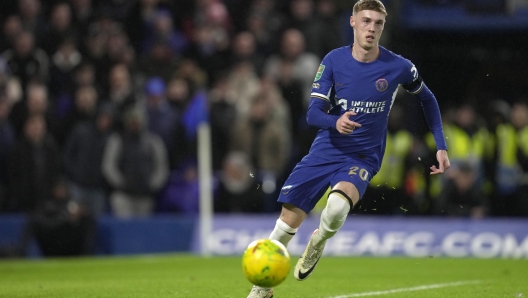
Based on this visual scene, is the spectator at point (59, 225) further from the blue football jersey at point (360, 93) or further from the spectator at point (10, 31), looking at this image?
the blue football jersey at point (360, 93)

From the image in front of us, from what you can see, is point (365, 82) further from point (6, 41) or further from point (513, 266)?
point (6, 41)

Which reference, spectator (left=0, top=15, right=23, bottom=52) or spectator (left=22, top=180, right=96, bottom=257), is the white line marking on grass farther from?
spectator (left=0, top=15, right=23, bottom=52)

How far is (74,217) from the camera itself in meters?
15.8

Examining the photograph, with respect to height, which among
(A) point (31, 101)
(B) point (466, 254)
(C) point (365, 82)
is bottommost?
(B) point (466, 254)

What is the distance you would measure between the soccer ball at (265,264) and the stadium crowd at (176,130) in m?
8.07

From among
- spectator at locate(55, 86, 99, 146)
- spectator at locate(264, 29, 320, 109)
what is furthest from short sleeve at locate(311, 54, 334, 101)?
spectator at locate(264, 29, 320, 109)

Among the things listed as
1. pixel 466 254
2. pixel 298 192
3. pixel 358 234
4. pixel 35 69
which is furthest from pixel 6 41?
pixel 298 192

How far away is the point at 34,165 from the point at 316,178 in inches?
347

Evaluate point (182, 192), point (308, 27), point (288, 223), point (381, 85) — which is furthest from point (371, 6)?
point (308, 27)

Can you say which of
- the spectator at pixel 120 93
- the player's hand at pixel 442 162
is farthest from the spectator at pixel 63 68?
the player's hand at pixel 442 162

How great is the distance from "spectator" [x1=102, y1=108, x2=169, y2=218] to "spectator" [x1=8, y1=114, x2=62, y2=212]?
2.96ft

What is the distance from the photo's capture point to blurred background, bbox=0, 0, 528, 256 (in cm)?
1608

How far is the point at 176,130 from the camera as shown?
16.9m

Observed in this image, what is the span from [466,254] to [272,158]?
3631 millimetres
